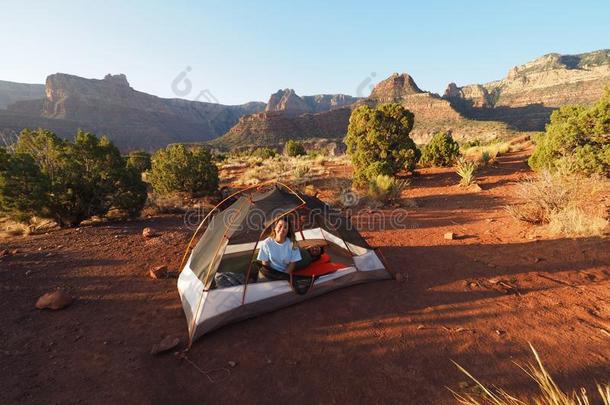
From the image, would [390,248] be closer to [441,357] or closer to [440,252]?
[440,252]

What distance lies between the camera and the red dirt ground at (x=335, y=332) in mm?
3482

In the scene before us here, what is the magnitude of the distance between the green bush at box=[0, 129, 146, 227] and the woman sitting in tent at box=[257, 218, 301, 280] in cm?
Result: 718

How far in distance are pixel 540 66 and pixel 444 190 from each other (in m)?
113

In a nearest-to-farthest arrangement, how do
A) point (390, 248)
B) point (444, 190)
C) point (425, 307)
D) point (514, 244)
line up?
point (425, 307) → point (514, 244) → point (390, 248) → point (444, 190)

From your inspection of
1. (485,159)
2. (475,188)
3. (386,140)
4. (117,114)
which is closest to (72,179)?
(386,140)

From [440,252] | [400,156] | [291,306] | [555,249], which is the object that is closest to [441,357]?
[291,306]

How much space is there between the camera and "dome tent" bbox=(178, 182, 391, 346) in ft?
15.2

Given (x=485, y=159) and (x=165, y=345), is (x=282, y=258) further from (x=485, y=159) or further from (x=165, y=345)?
(x=485, y=159)

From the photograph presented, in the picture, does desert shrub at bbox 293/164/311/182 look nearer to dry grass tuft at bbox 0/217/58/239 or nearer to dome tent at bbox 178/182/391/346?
dry grass tuft at bbox 0/217/58/239

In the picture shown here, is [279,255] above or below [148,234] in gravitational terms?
above

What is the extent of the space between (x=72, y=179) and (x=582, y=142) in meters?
16.0

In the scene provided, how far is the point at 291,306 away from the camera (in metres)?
5.12

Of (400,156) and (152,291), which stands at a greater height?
(400,156)

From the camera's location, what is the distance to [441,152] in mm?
17297
